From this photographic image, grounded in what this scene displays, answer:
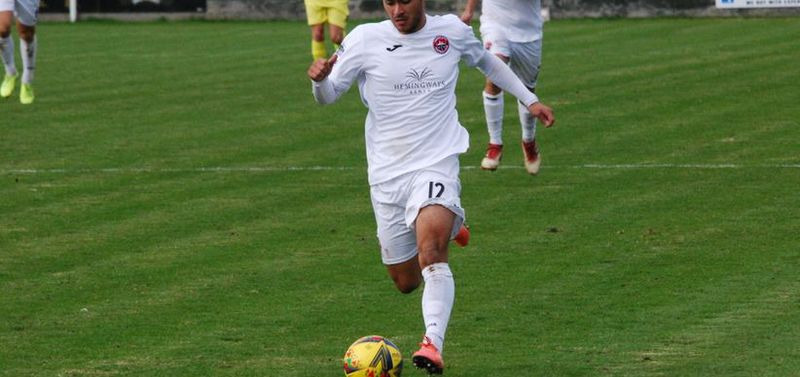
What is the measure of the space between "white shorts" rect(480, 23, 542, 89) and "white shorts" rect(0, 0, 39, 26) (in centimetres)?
789

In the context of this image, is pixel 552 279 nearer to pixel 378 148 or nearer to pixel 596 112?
pixel 378 148

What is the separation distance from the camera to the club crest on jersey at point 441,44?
9438mm

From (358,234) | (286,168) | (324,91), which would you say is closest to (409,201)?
(324,91)

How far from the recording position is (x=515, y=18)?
635 inches

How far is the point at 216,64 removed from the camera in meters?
28.7

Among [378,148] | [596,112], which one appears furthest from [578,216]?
[596,112]

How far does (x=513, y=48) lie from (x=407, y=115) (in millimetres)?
6953

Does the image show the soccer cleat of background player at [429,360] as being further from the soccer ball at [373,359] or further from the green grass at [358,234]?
the green grass at [358,234]

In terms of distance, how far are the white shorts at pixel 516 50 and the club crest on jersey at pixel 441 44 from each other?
6510mm

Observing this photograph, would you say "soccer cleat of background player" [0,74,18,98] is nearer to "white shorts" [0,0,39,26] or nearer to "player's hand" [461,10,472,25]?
"white shorts" [0,0,39,26]

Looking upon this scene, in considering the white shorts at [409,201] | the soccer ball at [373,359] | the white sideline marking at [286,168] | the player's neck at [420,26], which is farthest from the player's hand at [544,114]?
the white sideline marking at [286,168]

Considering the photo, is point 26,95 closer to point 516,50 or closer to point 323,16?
point 323,16

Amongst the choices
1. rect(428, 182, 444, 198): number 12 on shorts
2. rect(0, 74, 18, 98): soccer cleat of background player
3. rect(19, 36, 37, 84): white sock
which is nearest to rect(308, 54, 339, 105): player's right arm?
rect(428, 182, 444, 198): number 12 on shorts

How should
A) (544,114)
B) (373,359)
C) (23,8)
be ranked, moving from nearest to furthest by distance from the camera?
(373,359), (544,114), (23,8)
